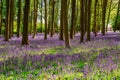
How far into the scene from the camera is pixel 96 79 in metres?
7.00

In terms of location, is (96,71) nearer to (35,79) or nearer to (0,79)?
(35,79)

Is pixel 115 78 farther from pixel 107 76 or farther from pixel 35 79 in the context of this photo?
pixel 35 79

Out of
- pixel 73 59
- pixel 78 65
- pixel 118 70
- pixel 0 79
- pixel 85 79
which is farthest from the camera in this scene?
pixel 73 59

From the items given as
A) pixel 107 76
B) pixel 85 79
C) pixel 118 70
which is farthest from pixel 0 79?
pixel 118 70

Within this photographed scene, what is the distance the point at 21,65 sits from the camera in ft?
33.2

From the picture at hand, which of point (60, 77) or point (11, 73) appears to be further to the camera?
point (11, 73)

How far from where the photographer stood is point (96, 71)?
8023 millimetres

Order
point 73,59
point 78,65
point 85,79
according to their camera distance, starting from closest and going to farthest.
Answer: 1. point 85,79
2. point 78,65
3. point 73,59

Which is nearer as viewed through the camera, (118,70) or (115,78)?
(115,78)

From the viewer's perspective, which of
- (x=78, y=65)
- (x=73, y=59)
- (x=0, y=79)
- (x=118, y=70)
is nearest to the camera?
(x=0, y=79)

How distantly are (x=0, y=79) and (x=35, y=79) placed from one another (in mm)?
1018

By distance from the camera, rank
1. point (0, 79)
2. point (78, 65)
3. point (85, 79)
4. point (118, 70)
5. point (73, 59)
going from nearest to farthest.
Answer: point (85, 79) < point (0, 79) < point (118, 70) < point (78, 65) < point (73, 59)

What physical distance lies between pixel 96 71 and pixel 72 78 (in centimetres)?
97

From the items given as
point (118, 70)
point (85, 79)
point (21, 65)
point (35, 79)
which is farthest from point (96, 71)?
point (21, 65)
